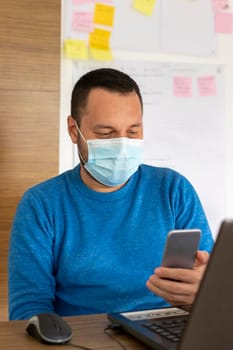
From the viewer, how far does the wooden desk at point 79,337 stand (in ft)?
3.27

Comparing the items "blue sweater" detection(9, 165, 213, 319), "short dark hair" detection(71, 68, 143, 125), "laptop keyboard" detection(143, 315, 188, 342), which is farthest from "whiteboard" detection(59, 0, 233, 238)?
"laptop keyboard" detection(143, 315, 188, 342)

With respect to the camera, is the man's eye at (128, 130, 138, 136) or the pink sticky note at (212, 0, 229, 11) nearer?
the man's eye at (128, 130, 138, 136)

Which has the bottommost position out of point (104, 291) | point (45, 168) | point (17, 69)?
point (104, 291)

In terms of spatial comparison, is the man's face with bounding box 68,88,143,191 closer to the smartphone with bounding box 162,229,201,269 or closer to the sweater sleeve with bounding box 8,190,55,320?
the sweater sleeve with bounding box 8,190,55,320

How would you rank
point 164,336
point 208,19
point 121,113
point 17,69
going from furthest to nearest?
point 208,19
point 17,69
point 121,113
point 164,336

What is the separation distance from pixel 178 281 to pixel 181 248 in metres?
0.10

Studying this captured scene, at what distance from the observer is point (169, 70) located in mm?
2529

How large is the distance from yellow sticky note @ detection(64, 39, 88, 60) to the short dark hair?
618 millimetres

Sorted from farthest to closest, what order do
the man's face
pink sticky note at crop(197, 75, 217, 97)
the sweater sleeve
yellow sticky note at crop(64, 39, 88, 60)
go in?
pink sticky note at crop(197, 75, 217, 97) → yellow sticky note at crop(64, 39, 88, 60) → the man's face → the sweater sleeve

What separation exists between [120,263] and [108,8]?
1359 mm

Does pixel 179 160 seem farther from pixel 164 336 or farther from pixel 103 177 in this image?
pixel 164 336

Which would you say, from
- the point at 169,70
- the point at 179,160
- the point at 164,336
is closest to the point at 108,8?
the point at 169,70

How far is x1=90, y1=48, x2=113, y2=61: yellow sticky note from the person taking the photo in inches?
94.5

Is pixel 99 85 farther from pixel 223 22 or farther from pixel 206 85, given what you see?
pixel 223 22
